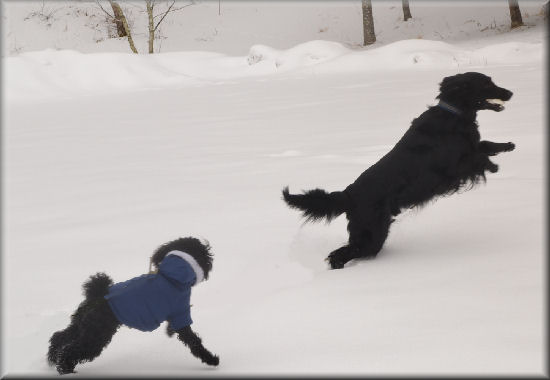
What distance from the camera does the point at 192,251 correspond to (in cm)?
241

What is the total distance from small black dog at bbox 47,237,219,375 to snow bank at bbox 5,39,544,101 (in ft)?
35.1

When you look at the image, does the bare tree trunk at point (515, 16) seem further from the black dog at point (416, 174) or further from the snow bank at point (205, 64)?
the black dog at point (416, 174)

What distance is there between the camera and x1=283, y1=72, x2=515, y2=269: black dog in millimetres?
3357

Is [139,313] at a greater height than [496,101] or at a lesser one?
lesser

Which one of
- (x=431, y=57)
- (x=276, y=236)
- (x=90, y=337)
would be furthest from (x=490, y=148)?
(x=431, y=57)

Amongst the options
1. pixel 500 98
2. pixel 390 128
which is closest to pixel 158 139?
pixel 390 128

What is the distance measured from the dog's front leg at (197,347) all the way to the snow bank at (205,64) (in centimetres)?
1074

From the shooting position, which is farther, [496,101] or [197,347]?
[496,101]

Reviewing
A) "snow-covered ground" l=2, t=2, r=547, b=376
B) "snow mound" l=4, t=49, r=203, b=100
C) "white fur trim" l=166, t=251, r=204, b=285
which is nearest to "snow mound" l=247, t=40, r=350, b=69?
"snow mound" l=4, t=49, r=203, b=100

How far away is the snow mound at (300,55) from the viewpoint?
15.2 metres

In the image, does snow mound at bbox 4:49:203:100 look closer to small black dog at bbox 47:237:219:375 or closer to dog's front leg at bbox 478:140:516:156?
dog's front leg at bbox 478:140:516:156

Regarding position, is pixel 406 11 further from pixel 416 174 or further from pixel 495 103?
pixel 416 174

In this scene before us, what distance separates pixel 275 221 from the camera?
156 inches

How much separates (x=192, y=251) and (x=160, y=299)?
0.24m
